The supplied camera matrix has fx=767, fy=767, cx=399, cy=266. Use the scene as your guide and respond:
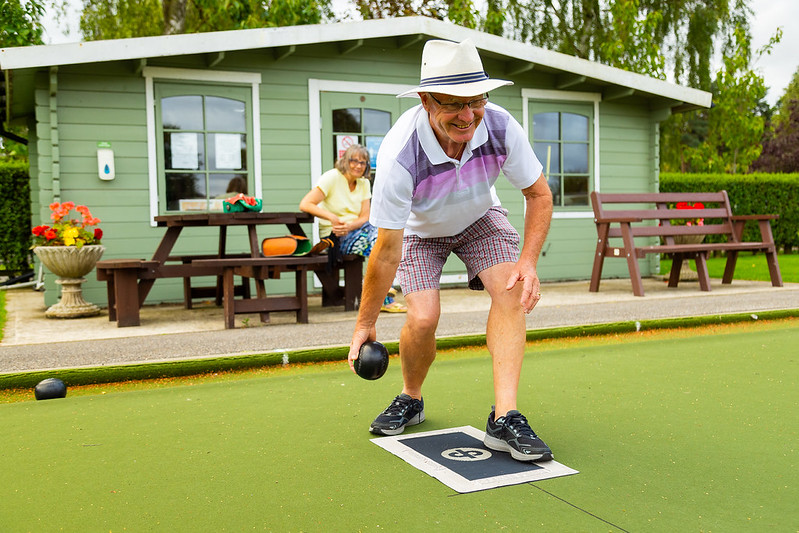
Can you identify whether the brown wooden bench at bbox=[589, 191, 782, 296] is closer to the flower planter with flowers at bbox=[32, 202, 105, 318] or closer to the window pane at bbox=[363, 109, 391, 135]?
the window pane at bbox=[363, 109, 391, 135]

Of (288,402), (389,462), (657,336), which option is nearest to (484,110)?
(389,462)

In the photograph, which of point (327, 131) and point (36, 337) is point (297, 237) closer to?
point (36, 337)

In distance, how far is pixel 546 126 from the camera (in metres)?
9.94

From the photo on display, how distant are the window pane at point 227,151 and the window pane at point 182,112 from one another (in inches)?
8.5

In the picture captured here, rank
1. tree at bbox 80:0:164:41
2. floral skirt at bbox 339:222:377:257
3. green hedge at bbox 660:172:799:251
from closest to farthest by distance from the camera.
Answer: floral skirt at bbox 339:222:377:257, green hedge at bbox 660:172:799:251, tree at bbox 80:0:164:41

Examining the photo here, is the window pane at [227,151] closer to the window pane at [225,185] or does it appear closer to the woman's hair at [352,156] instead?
the window pane at [225,185]

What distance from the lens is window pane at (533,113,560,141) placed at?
9.85 m

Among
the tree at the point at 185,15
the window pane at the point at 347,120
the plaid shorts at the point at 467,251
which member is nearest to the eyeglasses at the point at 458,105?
the plaid shorts at the point at 467,251

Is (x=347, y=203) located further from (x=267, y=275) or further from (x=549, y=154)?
(x=549, y=154)

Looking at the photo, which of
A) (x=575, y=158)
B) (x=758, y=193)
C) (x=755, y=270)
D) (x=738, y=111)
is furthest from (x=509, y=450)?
(x=738, y=111)

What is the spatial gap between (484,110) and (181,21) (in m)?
16.4

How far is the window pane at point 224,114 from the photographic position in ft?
26.7

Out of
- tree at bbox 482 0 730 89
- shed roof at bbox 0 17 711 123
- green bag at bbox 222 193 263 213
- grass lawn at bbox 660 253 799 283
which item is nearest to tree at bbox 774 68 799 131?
tree at bbox 482 0 730 89

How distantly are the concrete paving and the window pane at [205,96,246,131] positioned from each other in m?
1.94
